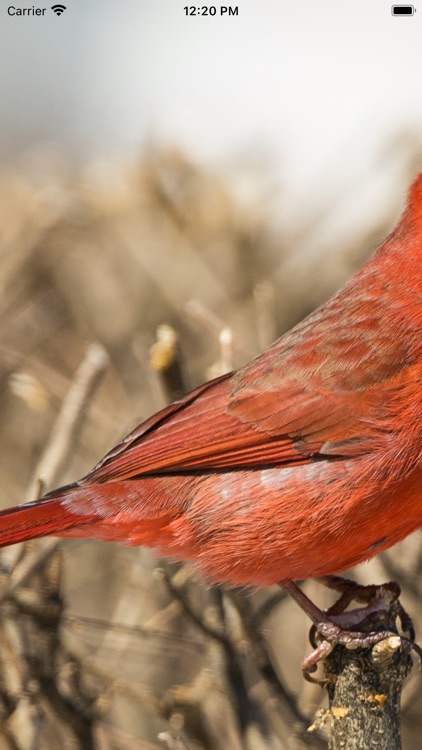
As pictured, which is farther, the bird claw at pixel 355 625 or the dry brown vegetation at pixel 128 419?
the dry brown vegetation at pixel 128 419

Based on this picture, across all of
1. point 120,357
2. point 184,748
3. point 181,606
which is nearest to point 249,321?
point 120,357

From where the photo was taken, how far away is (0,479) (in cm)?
364

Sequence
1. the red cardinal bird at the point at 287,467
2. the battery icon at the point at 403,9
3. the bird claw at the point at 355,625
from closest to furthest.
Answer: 1. the bird claw at the point at 355,625
2. the red cardinal bird at the point at 287,467
3. the battery icon at the point at 403,9

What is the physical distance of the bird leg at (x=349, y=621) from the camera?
226 cm

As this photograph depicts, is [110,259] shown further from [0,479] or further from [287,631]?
[287,631]

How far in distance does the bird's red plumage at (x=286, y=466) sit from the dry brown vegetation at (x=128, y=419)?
1.18 feet

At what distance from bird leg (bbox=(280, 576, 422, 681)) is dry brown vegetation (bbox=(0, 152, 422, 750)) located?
362mm

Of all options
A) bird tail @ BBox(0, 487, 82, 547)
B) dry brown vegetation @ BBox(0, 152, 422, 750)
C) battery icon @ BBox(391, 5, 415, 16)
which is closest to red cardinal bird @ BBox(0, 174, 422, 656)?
bird tail @ BBox(0, 487, 82, 547)

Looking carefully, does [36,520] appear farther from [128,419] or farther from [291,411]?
[128,419]

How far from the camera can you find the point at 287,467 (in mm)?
2461

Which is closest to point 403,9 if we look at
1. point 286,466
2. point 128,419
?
point 286,466

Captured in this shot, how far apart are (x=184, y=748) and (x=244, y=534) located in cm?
54

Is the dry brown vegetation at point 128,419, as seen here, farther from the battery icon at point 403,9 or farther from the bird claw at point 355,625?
the battery icon at point 403,9

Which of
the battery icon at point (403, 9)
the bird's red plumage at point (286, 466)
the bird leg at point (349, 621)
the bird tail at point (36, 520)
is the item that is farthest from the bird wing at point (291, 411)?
the battery icon at point (403, 9)
